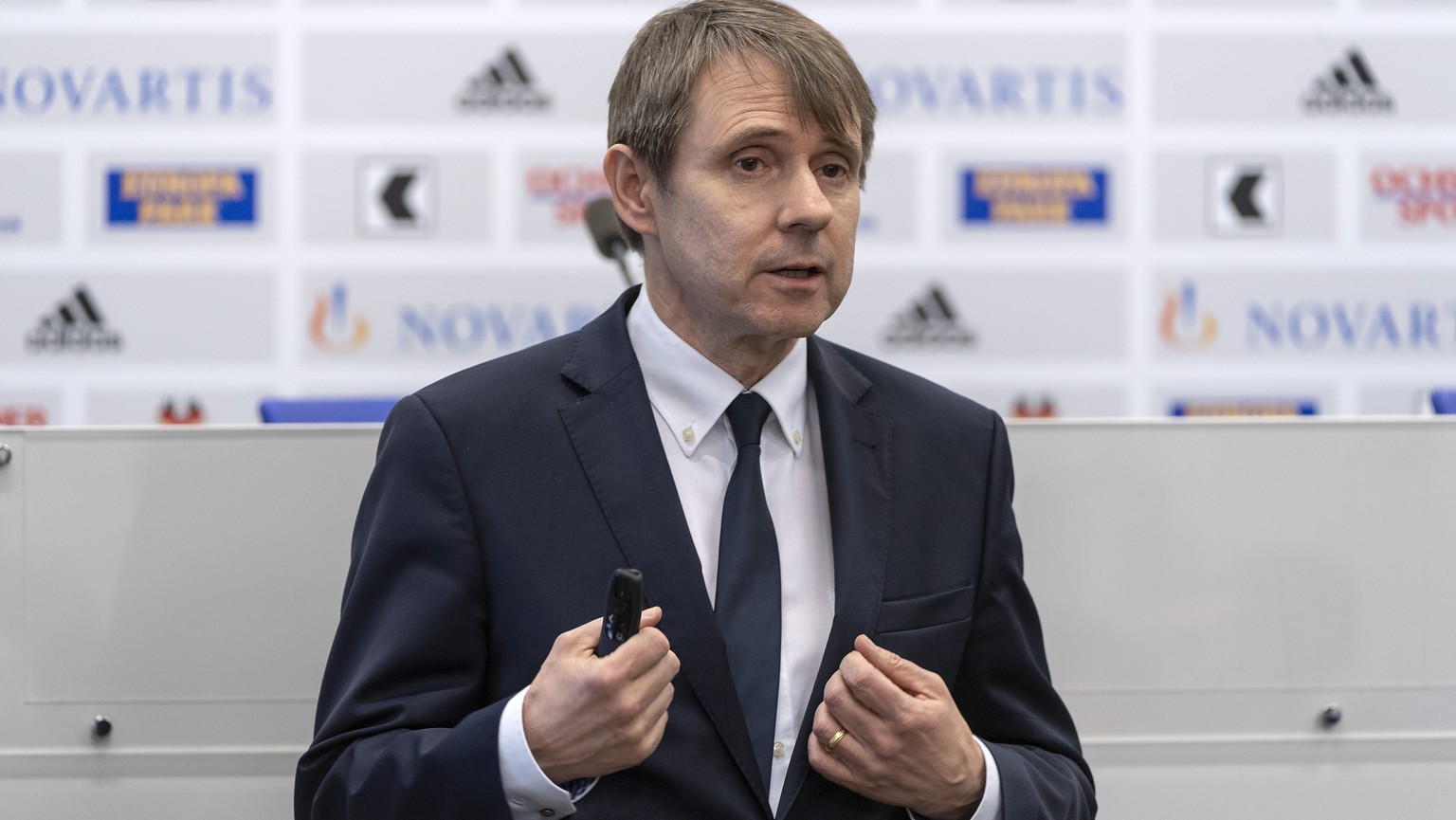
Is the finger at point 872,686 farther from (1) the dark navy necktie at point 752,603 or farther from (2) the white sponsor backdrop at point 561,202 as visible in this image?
(2) the white sponsor backdrop at point 561,202

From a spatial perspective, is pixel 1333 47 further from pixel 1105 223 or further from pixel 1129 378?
pixel 1129 378

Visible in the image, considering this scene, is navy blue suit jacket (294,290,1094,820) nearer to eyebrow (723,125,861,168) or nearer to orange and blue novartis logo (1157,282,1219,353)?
eyebrow (723,125,861,168)

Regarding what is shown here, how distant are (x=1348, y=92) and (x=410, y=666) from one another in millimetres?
4067

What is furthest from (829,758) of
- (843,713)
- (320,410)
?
(320,410)

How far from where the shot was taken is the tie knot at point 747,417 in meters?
1.30

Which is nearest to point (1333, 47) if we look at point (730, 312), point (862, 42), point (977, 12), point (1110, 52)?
point (1110, 52)

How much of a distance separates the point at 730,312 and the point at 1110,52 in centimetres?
335

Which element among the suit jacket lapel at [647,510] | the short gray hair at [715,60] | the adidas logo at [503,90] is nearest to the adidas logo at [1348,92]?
the adidas logo at [503,90]

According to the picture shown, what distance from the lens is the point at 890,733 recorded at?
3.83ft

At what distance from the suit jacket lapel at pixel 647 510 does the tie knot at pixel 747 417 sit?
0.09 m

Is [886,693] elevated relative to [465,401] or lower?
lower

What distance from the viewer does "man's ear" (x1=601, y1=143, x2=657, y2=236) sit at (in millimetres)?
1361

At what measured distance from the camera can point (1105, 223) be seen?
4.21m

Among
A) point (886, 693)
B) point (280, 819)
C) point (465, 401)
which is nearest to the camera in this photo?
point (886, 693)
